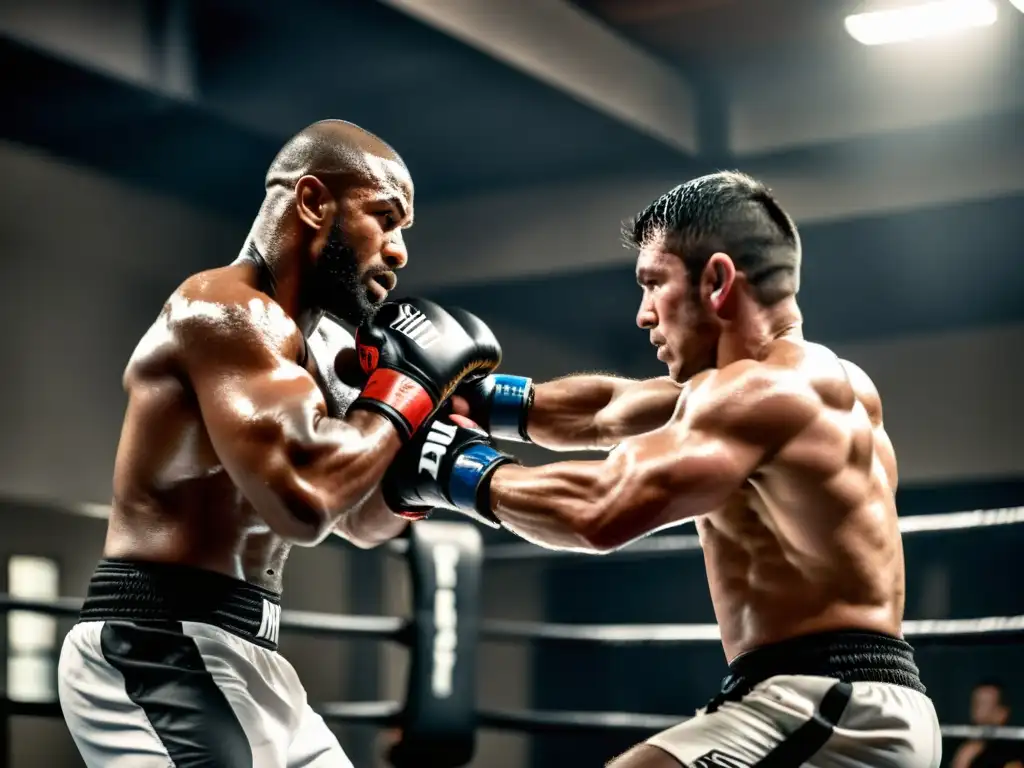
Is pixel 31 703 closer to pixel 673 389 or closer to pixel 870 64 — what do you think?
pixel 673 389

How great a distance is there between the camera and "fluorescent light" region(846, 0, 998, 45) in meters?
5.05

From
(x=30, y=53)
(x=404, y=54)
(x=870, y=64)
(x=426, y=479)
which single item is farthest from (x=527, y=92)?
(x=426, y=479)

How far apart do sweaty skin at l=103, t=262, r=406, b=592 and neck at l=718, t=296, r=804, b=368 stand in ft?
1.80

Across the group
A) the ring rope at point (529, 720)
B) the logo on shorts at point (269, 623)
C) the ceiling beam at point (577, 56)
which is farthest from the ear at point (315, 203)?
the ceiling beam at point (577, 56)

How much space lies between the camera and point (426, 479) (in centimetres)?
225

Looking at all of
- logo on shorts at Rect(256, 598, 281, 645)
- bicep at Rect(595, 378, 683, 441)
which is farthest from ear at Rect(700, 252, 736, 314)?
logo on shorts at Rect(256, 598, 281, 645)

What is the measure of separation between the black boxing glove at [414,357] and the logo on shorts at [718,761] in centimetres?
65

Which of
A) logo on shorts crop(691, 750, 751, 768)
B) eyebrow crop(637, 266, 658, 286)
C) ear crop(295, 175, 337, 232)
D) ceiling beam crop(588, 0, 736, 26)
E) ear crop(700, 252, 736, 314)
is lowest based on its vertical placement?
logo on shorts crop(691, 750, 751, 768)

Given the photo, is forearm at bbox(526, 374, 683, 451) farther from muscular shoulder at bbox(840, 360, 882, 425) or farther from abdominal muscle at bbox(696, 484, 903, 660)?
abdominal muscle at bbox(696, 484, 903, 660)

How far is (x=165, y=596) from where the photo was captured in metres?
2.08

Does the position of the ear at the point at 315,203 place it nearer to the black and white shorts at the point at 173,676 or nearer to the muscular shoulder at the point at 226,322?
the muscular shoulder at the point at 226,322

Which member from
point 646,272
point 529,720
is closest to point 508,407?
point 646,272

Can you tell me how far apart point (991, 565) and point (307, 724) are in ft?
16.9

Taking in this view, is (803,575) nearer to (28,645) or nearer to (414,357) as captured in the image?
(414,357)
